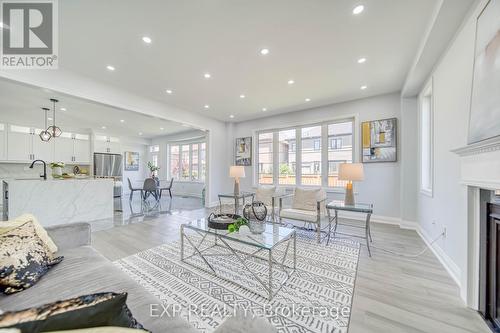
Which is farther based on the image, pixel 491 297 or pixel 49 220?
pixel 49 220

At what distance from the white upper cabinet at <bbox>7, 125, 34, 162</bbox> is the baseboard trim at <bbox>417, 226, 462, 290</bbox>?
417 inches

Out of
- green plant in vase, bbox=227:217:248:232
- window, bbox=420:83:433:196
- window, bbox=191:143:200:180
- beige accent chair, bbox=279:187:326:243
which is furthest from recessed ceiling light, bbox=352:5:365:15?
window, bbox=191:143:200:180

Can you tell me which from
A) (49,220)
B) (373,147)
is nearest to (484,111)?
(373,147)

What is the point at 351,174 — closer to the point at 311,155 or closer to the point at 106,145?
the point at 311,155

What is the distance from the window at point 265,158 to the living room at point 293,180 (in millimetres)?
877

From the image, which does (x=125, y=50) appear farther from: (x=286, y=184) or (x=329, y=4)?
(x=286, y=184)

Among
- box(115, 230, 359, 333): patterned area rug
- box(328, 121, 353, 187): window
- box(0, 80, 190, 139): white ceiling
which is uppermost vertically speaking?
box(0, 80, 190, 139): white ceiling

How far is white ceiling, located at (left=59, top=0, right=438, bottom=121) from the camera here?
7.11ft

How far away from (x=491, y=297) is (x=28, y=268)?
3.42m

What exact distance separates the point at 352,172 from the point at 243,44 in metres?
2.55

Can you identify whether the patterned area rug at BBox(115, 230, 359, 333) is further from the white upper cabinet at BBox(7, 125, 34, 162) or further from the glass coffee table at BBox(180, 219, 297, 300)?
the white upper cabinet at BBox(7, 125, 34, 162)

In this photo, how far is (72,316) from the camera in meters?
0.58

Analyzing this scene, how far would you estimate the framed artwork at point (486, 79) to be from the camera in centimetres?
147

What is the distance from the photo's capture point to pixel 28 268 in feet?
4.29
